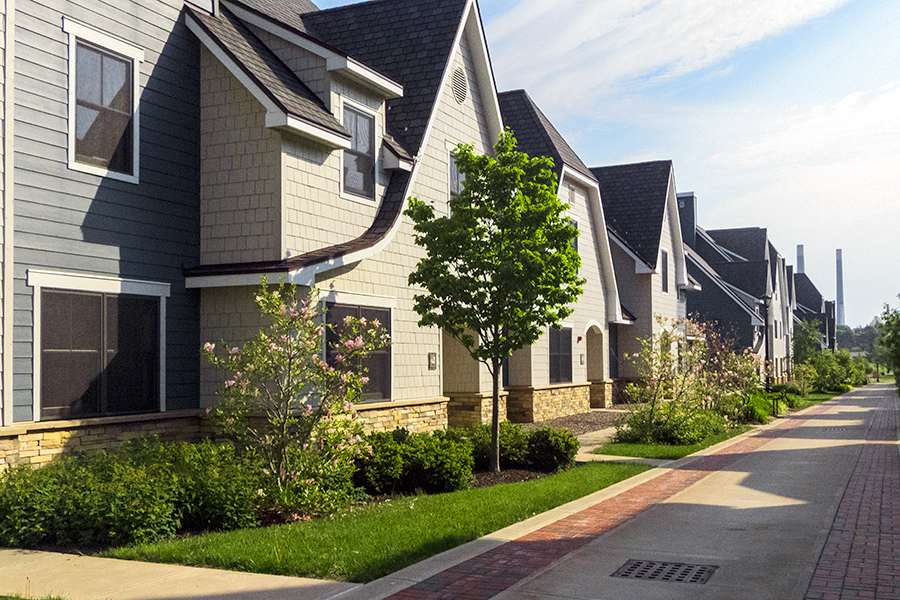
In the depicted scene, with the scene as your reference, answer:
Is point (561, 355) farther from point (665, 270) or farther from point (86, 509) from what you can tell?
point (86, 509)

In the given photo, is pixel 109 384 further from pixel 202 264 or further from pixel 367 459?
pixel 367 459

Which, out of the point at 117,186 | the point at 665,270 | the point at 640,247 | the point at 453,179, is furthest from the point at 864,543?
the point at 665,270

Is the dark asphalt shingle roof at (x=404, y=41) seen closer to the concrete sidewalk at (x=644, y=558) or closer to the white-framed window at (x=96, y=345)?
the white-framed window at (x=96, y=345)

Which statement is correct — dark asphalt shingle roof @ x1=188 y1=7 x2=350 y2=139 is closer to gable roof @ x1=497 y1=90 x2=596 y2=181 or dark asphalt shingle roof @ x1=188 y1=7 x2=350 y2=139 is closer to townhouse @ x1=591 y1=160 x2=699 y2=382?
gable roof @ x1=497 y1=90 x2=596 y2=181

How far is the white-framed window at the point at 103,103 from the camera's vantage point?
11.4 meters

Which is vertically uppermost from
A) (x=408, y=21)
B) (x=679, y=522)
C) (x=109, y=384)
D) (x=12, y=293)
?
(x=408, y=21)

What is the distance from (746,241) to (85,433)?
54570 mm

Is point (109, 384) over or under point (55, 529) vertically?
over

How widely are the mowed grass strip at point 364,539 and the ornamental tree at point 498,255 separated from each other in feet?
9.71

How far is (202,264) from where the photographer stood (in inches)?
535

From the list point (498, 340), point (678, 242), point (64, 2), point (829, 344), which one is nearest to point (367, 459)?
point (498, 340)

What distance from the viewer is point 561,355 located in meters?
25.8

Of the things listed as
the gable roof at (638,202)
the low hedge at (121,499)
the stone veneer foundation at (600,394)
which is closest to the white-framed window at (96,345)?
the low hedge at (121,499)

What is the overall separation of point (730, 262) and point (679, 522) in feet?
147
